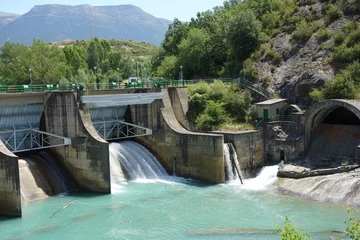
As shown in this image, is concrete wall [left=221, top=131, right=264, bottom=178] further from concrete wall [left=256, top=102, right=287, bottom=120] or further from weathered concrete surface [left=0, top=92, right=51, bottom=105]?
weathered concrete surface [left=0, top=92, right=51, bottom=105]

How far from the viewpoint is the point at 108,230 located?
961 inches

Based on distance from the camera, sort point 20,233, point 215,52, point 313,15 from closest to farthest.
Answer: point 20,233
point 313,15
point 215,52

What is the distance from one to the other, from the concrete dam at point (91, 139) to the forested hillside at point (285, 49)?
9.10 m

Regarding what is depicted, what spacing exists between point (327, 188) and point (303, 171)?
3665mm

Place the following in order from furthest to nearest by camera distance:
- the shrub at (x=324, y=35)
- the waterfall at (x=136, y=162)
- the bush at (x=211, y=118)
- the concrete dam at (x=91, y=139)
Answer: the shrub at (x=324, y=35), the bush at (x=211, y=118), the waterfall at (x=136, y=162), the concrete dam at (x=91, y=139)

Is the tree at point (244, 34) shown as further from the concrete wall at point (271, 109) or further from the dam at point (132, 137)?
the dam at point (132, 137)

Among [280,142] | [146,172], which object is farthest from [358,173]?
[146,172]

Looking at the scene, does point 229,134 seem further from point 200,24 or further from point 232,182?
point 200,24

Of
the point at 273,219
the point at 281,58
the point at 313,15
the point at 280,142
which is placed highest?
the point at 313,15

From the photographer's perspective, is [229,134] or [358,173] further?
[229,134]

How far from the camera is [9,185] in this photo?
26141 millimetres

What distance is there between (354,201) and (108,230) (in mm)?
15413

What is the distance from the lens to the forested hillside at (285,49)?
41531 mm

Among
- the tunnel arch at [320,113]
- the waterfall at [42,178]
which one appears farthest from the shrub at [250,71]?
the waterfall at [42,178]
